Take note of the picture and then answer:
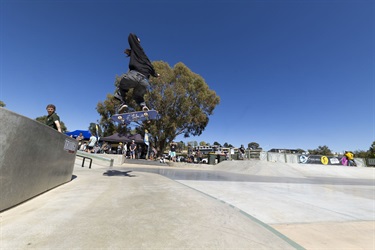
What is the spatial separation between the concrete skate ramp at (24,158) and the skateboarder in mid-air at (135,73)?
203cm

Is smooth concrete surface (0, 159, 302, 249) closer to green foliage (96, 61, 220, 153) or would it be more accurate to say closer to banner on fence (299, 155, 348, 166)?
banner on fence (299, 155, 348, 166)

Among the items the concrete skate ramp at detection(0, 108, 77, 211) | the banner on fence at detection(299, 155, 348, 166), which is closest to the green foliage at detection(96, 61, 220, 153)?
the banner on fence at detection(299, 155, 348, 166)

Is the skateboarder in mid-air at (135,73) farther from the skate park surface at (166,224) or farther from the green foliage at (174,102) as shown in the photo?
the green foliage at (174,102)

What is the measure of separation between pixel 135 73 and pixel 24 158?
320 centimetres

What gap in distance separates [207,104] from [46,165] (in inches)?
905

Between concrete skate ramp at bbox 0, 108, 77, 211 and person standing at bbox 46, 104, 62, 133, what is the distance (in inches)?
27.7

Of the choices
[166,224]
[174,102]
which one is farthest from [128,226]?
[174,102]

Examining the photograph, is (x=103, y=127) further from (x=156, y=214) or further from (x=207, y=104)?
(x=156, y=214)

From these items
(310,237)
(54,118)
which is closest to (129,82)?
(54,118)

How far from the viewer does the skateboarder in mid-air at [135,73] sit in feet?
15.9

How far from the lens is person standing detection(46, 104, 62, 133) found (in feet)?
13.1

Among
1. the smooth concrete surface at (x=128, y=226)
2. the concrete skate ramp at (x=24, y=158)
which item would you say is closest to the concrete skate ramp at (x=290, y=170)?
the smooth concrete surface at (x=128, y=226)

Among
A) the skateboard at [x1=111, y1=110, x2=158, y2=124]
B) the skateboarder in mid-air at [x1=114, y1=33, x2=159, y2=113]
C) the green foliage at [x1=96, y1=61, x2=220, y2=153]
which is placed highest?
the green foliage at [x1=96, y1=61, x2=220, y2=153]

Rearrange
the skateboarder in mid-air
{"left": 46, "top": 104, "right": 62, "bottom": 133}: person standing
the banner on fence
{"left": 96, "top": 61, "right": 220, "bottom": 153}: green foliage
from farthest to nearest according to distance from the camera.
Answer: {"left": 96, "top": 61, "right": 220, "bottom": 153}: green foliage → the banner on fence → the skateboarder in mid-air → {"left": 46, "top": 104, "right": 62, "bottom": 133}: person standing
